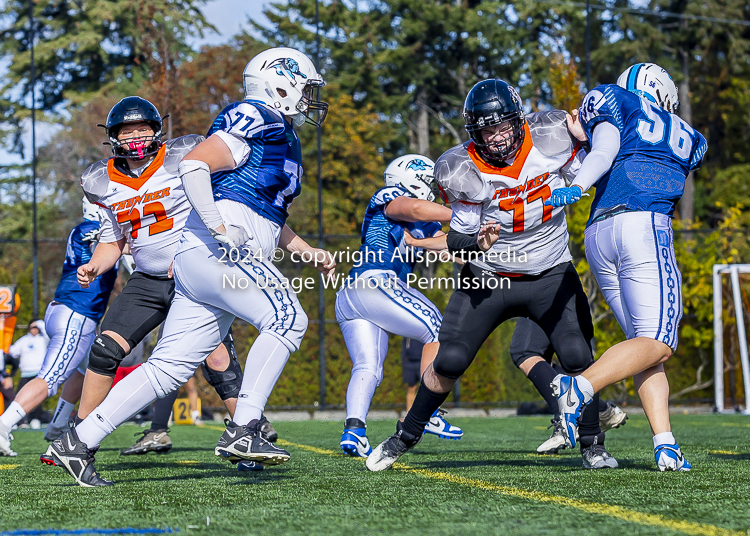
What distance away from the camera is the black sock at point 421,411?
4.23 meters

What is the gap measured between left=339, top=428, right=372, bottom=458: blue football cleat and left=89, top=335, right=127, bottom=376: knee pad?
1427 mm

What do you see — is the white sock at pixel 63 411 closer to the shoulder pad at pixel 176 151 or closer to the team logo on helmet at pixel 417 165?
the shoulder pad at pixel 176 151

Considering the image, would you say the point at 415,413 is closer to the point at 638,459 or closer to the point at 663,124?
the point at 638,459

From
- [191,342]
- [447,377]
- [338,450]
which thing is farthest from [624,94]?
[338,450]

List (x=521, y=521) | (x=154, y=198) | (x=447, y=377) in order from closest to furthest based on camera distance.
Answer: (x=521, y=521) < (x=447, y=377) < (x=154, y=198)

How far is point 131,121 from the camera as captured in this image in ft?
14.9

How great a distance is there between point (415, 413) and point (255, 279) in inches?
43.2

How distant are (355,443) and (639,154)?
91.6 inches

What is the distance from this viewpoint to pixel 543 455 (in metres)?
5.20

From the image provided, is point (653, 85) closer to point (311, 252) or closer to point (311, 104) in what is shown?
point (311, 104)

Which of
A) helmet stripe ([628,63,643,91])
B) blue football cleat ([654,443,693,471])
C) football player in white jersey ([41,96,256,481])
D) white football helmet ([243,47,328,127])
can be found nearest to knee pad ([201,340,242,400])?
football player in white jersey ([41,96,256,481])

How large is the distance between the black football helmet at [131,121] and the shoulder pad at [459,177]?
154 centimetres

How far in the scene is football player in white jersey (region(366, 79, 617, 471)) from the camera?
3.97m

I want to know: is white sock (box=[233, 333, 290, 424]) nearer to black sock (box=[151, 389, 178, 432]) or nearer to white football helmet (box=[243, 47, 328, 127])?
white football helmet (box=[243, 47, 328, 127])
